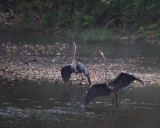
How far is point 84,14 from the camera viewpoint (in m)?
40.4

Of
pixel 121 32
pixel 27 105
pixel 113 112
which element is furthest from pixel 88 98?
pixel 121 32

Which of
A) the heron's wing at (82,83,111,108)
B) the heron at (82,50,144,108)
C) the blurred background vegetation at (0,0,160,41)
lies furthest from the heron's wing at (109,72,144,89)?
the blurred background vegetation at (0,0,160,41)

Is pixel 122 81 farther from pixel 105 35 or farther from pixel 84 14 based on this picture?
pixel 84 14

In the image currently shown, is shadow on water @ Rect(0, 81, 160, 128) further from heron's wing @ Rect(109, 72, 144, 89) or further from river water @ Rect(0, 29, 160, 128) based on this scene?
heron's wing @ Rect(109, 72, 144, 89)

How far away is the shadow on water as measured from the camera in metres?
13.5

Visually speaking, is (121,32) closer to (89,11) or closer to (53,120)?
(89,11)

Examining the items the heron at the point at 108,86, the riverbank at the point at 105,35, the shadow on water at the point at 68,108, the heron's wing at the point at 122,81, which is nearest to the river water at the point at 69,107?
the shadow on water at the point at 68,108

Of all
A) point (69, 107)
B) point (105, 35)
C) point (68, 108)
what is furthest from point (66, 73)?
point (105, 35)

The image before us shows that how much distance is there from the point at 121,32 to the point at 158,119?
76.6 ft

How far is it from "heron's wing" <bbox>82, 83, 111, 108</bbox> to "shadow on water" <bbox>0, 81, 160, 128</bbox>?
39 cm

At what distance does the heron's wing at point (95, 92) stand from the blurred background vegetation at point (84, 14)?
20.1 metres

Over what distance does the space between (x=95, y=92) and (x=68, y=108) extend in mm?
1038

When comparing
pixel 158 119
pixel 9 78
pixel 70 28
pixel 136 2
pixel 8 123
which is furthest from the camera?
pixel 70 28

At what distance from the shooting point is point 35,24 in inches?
1686
